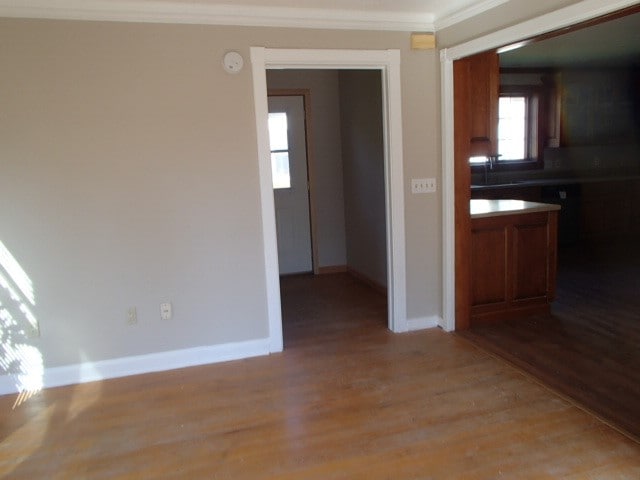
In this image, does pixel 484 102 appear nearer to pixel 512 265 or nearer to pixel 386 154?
pixel 386 154

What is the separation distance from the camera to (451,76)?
3449 mm

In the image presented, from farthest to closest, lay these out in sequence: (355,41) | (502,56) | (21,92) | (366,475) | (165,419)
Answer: (502,56), (355,41), (21,92), (165,419), (366,475)

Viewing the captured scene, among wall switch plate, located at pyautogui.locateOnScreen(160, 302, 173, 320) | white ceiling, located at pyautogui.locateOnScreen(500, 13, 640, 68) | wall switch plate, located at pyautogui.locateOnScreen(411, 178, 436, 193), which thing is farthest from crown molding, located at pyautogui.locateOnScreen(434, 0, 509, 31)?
wall switch plate, located at pyautogui.locateOnScreen(160, 302, 173, 320)

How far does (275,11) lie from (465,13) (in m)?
1.20

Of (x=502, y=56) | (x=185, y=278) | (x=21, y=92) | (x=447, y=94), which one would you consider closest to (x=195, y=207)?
(x=185, y=278)

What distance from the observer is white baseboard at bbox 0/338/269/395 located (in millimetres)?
3113

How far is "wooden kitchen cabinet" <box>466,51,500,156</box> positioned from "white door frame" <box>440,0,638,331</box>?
20 centimetres

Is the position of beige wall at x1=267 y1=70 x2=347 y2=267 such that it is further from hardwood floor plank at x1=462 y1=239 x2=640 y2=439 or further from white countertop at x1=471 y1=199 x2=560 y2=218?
hardwood floor plank at x1=462 y1=239 x2=640 y2=439

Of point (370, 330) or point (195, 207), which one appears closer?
point (195, 207)

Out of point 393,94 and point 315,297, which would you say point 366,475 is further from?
point 315,297

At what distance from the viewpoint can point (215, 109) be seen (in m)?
3.16

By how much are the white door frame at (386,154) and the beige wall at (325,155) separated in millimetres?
2080

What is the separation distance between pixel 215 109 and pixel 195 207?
24.7 inches

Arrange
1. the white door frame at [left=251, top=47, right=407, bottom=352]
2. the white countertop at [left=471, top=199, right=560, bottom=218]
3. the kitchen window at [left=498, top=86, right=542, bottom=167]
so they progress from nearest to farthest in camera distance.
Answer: the white door frame at [left=251, top=47, right=407, bottom=352] → the white countertop at [left=471, top=199, right=560, bottom=218] → the kitchen window at [left=498, top=86, right=542, bottom=167]
